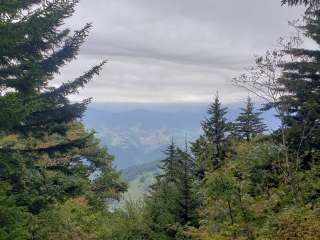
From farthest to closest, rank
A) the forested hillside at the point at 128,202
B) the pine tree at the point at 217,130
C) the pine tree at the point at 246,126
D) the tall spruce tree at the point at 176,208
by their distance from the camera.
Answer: the pine tree at the point at 246,126, the pine tree at the point at 217,130, the tall spruce tree at the point at 176,208, the forested hillside at the point at 128,202

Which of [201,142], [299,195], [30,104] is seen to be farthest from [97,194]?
[30,104]

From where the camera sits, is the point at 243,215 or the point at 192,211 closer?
the point at 243,215

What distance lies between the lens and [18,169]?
12672mm

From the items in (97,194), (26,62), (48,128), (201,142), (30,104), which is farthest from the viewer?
(97,194)

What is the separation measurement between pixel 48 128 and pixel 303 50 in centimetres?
1317

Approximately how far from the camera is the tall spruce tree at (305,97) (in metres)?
19.9

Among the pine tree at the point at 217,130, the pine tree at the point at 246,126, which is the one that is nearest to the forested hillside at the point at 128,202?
the pine tree at the point at 217,130

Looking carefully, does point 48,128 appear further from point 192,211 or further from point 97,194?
point 97,194

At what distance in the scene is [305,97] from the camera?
21.3 metres

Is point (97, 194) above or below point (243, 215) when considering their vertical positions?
below

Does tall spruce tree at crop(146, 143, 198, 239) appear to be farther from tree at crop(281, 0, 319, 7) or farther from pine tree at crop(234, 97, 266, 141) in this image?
pine tree at crop(234, 97, 266, 141)

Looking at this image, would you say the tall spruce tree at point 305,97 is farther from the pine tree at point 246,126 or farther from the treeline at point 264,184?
the pine tree at point 246,126

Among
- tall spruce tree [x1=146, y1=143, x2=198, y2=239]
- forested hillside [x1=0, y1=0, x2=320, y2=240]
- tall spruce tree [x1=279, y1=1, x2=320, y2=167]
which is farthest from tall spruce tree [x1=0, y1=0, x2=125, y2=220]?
tall spruce tree [x1=279, y1=1, x2=320, y2=167]

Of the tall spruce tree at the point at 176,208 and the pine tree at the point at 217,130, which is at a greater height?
the pine tree at the point at 217,130
